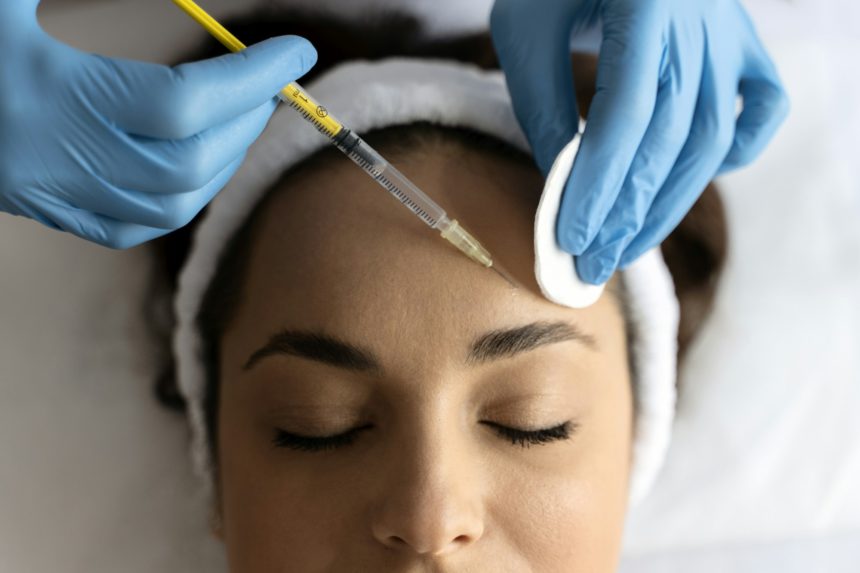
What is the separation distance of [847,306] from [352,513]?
1158 millimetres

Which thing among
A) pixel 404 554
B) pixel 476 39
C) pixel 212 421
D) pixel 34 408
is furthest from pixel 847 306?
pixel 34 408

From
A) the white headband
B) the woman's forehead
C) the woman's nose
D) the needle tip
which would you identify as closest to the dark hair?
the white headband

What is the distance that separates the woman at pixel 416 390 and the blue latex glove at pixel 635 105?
0.09 meters

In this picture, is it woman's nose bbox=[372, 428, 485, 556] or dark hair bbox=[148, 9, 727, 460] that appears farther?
dark hair bbox=[148, 9, 727, 460]

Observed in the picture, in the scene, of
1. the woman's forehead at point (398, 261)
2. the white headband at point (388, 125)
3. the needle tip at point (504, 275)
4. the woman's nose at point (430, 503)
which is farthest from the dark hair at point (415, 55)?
the woman's nose at point (430, 503)

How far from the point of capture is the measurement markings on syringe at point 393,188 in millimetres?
1117

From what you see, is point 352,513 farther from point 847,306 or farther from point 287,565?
point 847,306

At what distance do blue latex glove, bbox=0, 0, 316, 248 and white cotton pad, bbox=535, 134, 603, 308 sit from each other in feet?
1.12

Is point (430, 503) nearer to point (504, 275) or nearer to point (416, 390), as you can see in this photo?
point (416, 390)

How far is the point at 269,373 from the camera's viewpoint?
1179 mm

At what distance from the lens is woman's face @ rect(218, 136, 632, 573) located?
106 cm

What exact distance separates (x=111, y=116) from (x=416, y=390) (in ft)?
1.61

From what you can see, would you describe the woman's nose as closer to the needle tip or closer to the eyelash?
the eyelash

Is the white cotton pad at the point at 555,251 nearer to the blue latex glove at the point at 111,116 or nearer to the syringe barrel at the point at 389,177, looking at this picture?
the syringe barrel at the point at 389,177
